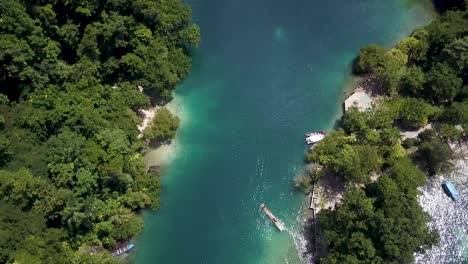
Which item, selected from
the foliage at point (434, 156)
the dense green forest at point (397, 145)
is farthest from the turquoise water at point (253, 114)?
the foliage at point (434, 156)

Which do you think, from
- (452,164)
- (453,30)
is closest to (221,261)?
(452,164)

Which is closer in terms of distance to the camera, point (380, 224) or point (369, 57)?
point (380, 224)

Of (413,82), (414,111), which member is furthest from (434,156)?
(413,82)

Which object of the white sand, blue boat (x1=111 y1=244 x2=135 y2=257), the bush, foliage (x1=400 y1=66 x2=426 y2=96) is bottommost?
foliage (x1=400 y1=66 x2=426 y2=96)

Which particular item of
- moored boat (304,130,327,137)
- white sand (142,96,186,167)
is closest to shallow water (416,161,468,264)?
moored boat (304,130,327,137)

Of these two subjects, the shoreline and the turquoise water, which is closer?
the turquoise water

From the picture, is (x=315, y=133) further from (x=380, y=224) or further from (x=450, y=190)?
(x=450, y=190)

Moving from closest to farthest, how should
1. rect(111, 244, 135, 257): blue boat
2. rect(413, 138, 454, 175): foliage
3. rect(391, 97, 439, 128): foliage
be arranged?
rect(111, 244, 135, 257): blue boat, rect(413, 138, 454, 175): foliage, rect(391, 97, 439, 128): foliage

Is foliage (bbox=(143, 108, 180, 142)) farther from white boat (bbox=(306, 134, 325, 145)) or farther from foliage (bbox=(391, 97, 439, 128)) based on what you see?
foliage (bbox=(391, 97, 439, 128))
